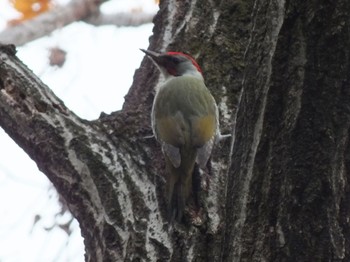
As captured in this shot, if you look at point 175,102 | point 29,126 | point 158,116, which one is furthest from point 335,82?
point 175,102

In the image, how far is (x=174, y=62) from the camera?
13.7ft

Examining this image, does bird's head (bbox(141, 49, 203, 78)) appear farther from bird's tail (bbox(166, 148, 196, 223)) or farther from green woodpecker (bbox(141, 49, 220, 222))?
bird's tail (bbox(166, 148, 196, 223))

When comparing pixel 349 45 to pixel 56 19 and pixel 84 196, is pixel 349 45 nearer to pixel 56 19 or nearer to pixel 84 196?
pixel 84 196

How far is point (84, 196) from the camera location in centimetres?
301

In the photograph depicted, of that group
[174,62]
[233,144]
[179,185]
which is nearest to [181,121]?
[174,62]

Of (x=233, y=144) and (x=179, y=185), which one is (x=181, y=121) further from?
(x=233, y=144)

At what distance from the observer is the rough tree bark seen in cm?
218

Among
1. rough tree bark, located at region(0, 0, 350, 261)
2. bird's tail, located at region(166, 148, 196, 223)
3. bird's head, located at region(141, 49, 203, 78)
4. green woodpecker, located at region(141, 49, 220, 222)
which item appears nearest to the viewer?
rough tree bark, located at region(0, 0, 350, 261)

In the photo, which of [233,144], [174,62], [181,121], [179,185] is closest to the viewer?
[233,144]

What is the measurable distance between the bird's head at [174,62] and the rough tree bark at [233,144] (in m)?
0.07

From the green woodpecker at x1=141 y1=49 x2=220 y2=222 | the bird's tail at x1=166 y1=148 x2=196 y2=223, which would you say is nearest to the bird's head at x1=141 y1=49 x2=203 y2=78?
the green woodpecker at x1=141 y1=49 x2=220 y2=222

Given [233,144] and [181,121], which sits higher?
[181,121]

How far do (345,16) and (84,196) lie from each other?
144 centimetres

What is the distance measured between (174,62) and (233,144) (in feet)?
6.07
